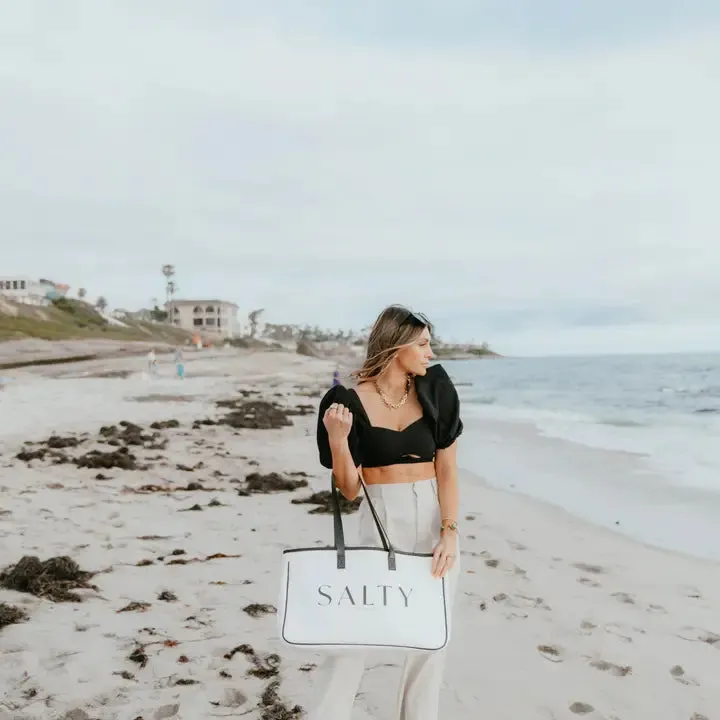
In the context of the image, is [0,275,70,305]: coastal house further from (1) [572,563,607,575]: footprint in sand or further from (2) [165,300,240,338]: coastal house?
(1) [572,563,607,575]: footprint in sand

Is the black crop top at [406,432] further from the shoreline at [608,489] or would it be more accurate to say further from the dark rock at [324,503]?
the shoreline at [608,489]

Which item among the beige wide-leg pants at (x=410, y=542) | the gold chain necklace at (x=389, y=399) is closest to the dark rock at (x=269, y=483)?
the beige wide-leg pants at (x=410, y=542)

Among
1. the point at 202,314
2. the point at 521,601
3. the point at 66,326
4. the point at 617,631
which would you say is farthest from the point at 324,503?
the point at 202,314

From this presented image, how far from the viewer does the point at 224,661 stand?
3723 millimetres

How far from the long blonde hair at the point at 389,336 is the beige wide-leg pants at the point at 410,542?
0.46m

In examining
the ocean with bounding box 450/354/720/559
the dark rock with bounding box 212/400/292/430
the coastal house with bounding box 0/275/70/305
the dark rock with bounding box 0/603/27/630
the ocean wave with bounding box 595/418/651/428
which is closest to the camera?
the dark rock with bounding box 0/603/27/630

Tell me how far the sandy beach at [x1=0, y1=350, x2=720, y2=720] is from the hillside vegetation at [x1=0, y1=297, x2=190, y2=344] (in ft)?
140

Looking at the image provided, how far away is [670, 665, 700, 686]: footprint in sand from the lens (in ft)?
12.2

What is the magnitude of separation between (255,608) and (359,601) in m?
2.47

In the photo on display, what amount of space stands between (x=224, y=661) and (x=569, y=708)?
183 centimetres

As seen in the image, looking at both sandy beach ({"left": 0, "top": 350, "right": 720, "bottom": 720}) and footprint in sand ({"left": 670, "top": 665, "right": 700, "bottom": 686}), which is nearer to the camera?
sandy beach ({"left": 0, "top": 350, "right": 720, "bottom": 720})

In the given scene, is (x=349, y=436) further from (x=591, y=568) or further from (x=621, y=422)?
(x=621, y=422)

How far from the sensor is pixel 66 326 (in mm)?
64688

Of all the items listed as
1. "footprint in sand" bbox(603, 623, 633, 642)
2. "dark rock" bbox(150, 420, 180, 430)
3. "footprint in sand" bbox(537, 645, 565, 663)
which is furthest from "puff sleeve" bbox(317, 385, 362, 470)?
"dark rock" bbox(150, 420, 180, 430)
